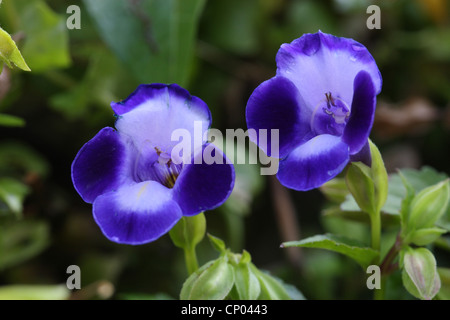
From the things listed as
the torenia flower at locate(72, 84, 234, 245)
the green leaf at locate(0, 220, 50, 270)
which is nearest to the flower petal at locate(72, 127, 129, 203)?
the torenia flower at locate(72, 84, 234, 245)

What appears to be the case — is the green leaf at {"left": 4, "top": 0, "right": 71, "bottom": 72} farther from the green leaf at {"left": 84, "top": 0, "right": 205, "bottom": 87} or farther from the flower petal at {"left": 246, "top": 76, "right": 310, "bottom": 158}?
the flower petal at {"left": 246, "top": 76, "right": 310, "bottom": 158}

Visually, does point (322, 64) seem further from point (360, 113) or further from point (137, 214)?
point (137, 214)

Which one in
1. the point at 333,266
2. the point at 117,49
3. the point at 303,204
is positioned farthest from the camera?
the point at 303,204

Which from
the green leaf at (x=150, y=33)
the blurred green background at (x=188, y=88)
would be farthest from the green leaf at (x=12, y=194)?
the green leaf at (x=150, y=33)

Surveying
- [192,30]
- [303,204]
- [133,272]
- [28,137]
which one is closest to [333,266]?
[303,204]

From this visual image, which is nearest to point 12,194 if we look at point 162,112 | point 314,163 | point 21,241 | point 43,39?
point 21,241

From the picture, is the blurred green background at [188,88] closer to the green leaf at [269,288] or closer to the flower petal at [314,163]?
the green leaf at [269,288]

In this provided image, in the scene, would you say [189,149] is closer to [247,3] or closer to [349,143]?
[349,143]
